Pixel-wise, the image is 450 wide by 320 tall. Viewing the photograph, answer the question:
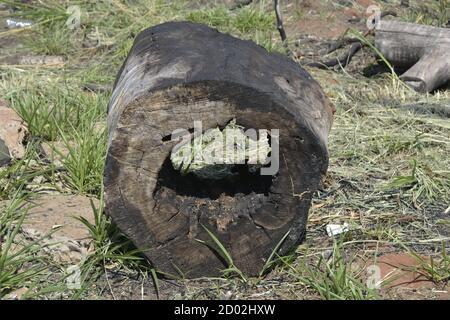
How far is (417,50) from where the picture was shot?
633 cm

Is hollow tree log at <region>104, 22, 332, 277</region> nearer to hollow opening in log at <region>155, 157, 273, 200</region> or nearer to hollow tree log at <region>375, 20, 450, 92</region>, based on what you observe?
hollow opening in log at <region>155, 157, 273, 200</region>

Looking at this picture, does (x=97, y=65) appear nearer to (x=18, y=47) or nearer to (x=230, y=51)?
(x=18, y=47)

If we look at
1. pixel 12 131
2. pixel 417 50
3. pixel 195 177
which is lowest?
pixel 417 50

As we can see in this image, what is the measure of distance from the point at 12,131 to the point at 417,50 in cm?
327

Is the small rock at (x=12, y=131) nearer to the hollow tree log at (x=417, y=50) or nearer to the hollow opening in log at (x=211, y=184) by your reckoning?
the hollow opening in log at (x=211, y=184)

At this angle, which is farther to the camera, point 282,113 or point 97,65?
point 97,65

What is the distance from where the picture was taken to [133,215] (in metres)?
3.42

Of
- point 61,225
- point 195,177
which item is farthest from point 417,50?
point 61,225

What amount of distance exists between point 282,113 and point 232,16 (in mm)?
4191

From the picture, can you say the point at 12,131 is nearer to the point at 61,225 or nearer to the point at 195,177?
the point at 61,225

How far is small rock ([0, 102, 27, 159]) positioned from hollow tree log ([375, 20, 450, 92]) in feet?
9.49

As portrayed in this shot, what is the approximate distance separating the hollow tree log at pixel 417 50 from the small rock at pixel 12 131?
2.89m

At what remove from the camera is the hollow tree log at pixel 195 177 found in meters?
3.26

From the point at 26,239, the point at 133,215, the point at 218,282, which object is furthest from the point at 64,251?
the point at 218,282
